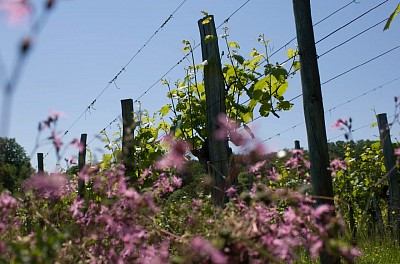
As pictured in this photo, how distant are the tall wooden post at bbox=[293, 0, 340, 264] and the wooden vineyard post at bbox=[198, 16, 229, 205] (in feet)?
5.01

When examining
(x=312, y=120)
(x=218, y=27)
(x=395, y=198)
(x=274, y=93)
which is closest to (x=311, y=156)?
(x=312, y=120)

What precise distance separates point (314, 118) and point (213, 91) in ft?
6.22

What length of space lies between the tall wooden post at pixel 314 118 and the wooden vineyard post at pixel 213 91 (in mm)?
1527

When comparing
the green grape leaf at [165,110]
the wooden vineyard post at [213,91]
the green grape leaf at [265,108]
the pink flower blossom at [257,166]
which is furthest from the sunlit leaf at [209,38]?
the pink flower blossom at [257,166]

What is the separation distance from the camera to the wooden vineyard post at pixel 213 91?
5270 mm

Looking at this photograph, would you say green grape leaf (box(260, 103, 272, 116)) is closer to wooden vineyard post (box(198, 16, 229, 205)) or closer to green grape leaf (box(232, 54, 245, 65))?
wooden vineyard post (box(198, 16, 229, 205))

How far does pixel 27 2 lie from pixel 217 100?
4303 millimetres

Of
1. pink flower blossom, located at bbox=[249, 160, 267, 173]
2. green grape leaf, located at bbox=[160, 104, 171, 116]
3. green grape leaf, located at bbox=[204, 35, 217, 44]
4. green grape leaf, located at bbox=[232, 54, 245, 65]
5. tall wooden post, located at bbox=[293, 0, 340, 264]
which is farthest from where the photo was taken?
green grape leaf, located at bbox=[160, 104, 171, 116]

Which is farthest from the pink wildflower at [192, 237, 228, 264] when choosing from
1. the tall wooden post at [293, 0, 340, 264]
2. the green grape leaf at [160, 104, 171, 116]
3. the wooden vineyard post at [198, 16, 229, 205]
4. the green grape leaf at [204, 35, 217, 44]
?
the green grape leaf at [160, 104, 171, 116]

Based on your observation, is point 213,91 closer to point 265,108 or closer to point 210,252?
point 265,108

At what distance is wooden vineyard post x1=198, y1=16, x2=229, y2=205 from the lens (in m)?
5.27

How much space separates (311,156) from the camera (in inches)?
146

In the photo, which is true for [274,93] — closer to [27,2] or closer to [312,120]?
[312,120]

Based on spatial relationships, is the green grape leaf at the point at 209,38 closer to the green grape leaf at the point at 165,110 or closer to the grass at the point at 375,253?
the green grape leaf at the point at 165,110
